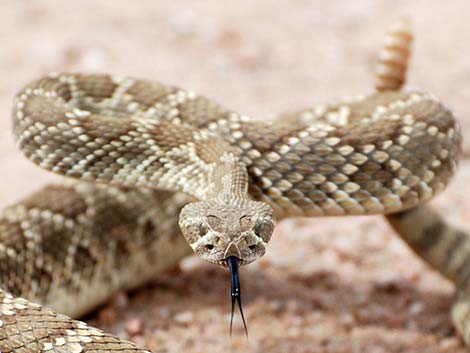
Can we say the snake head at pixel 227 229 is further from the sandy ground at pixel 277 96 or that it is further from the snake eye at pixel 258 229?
the sandy ground at pixel 277 96

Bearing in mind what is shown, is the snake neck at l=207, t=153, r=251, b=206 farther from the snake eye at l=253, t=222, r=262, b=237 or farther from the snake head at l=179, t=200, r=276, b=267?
the snake eye at l=253, t=222, r=262, b=237

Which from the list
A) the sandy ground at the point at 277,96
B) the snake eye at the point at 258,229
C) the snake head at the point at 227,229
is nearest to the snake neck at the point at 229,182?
the snake head at the point at 227,229

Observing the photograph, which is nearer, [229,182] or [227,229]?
[227,229]

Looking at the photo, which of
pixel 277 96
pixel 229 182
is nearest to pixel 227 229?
pixel 229 182

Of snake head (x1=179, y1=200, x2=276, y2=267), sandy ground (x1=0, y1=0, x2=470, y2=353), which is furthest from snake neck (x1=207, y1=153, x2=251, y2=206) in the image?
sandy ground (x1=0, y1=0, x2=470, y2=353)

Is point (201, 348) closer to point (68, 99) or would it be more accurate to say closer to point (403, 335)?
point (403, 335)

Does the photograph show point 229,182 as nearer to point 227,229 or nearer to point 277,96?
point 227,229

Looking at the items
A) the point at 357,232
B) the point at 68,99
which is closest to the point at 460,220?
the point at 357,232
